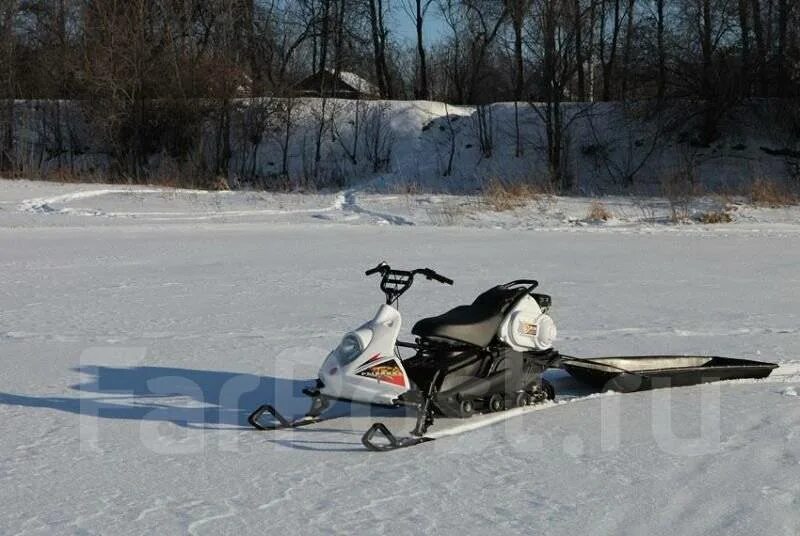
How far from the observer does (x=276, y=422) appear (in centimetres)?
527

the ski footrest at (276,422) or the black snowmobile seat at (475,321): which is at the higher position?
the black snowmobile seat at (475,321)

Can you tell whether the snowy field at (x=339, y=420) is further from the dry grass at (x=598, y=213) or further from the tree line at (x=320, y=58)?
the tree line at (x=320, y=58)

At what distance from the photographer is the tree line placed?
92.7 ft

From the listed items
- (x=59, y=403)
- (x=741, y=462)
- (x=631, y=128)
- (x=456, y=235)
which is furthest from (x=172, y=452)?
(x=631, y=128)

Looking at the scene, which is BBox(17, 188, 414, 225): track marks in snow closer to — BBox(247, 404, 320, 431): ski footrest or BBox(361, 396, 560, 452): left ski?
BBox(361, 396, 560, 452): left ski

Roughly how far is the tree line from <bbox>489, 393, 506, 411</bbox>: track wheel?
23446mm

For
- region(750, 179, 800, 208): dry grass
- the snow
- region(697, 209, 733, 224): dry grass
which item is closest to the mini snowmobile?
region(697, 209, 733, 224): dry grass

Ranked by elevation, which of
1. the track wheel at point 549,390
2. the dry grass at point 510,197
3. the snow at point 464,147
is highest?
the snow at point 464,147

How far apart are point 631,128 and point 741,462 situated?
2562cm

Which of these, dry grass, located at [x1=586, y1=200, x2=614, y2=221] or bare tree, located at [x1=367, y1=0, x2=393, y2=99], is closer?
dry grass, located at [x1=586, y1=200, x2=614, y2=221]

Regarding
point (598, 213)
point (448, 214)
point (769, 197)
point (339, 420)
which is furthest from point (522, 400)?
point (769, 197)

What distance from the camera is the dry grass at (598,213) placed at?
17.7 m

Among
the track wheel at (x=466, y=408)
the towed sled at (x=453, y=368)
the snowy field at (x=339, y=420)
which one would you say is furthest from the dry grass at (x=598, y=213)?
the track wheel at (x=466, y=408)

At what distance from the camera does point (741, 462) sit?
4.51 m
